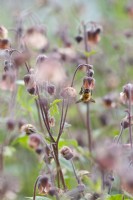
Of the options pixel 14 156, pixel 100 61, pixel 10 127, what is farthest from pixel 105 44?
pixel 10 127

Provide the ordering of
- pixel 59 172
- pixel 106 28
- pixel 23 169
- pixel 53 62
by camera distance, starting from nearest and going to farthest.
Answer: pixel 53 62, pixel 59 172, pixel 23 169, pixel 106 28

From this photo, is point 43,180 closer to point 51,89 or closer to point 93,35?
point 51,89

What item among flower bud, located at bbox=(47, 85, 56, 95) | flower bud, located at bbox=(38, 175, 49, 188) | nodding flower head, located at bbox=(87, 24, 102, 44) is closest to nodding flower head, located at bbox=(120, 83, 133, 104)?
flower bud, located at bbox=(47, 85, 56, 95)

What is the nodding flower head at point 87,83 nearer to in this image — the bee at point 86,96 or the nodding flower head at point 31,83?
the bee at point 86,96

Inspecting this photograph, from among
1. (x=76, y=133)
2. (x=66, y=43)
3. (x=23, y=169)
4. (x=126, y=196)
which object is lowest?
(x=126, y=196)

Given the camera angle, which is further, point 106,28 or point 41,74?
point 106,28

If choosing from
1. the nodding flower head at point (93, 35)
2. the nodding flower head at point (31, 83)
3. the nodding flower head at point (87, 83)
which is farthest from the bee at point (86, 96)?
the nodding flower head at point (93, 35)

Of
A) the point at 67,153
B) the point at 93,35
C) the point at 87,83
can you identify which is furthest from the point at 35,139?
the point at 93,35

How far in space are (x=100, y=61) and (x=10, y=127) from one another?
4.89ft

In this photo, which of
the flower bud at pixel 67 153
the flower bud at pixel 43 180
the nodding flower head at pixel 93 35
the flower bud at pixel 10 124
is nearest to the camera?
the flower bud at pixel 43 180

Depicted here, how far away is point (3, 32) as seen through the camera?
1549 millimetres

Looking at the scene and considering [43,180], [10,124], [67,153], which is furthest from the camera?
[10,124]

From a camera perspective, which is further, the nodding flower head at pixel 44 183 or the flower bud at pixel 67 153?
the flower bud at pixel 67 153

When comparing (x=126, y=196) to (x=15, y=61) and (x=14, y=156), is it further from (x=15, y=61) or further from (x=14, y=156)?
(x=14, y=156)
